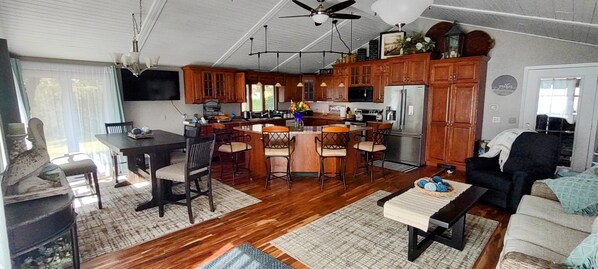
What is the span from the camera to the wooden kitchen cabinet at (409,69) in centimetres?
574

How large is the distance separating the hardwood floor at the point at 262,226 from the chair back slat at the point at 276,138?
0.63 m

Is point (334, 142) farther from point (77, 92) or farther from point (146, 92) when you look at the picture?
point (77, 92)

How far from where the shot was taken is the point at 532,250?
1.88 m

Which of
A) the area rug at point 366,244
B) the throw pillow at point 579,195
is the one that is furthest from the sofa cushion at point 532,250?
the throw pillow at point 579,195

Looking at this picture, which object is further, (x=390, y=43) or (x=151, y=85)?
(x=390, y=43)

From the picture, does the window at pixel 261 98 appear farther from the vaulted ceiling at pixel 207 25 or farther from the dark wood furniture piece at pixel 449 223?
the dark wood furniture piece at pixel 449 223

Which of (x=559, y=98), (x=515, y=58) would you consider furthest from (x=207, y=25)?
(x=559, y=98)

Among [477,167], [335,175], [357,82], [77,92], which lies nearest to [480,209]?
[477,167]

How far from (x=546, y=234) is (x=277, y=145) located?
3.50 metres

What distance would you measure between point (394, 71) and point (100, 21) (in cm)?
546

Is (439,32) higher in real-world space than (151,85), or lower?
higher

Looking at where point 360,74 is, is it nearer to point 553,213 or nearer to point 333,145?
point 333,145

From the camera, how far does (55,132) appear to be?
4.80 m

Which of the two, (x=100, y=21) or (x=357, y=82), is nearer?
(x=100, y=21)
